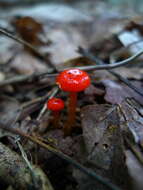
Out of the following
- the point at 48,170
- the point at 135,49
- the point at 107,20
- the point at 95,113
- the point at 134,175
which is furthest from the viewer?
the point at 107,20

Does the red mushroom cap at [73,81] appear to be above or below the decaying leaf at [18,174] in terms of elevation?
above

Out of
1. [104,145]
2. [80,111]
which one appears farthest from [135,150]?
[80,111]

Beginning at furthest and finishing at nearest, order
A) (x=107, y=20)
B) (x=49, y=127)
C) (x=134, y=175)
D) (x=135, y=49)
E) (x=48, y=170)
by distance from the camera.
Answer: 1. (x=107, y=20)
2. (x=135, y=49)
3. (x=49, y=127)
4. (x=48, y=170)
5. (x=134, y=175)

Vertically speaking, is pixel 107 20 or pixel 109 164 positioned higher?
pixel 107 20

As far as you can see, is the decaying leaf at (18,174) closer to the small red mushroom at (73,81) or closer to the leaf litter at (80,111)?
the leaf litter at (80,111)

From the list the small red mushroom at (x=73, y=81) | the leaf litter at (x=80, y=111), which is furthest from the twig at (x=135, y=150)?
the small red mushroom at (x=73, y=81)

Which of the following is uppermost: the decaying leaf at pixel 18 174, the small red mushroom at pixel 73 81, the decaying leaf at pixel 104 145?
the small red mushroom at pixel 73 81

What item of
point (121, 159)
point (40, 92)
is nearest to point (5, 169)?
point (121, 159)

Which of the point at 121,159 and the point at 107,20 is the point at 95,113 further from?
the point at 107,20
